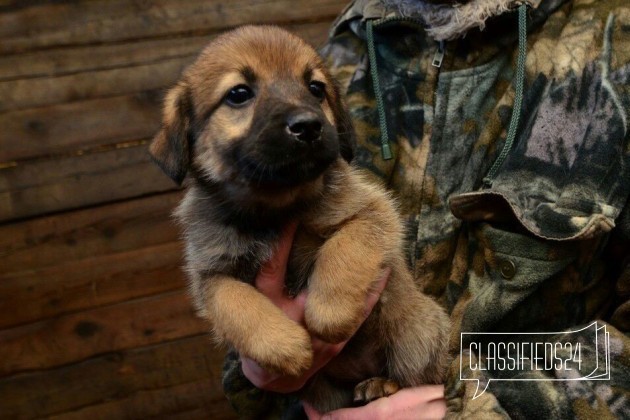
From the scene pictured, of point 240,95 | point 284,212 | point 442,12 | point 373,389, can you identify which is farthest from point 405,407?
point 442,12

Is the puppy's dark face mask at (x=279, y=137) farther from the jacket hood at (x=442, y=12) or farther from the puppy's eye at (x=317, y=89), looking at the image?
the jacket hood at (x=442, y=12)

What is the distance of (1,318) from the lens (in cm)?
332

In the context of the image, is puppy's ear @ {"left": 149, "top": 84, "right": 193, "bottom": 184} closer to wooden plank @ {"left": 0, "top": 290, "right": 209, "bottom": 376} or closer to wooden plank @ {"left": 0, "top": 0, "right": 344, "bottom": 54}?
wooden plank @ {"left": 0, "top": 0, "right": 344, "bottom": 54}

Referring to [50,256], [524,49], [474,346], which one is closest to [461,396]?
[474,346]

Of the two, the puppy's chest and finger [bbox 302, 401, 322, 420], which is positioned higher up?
the puppy's chest

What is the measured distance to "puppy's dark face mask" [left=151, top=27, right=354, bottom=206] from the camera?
6.51 feet

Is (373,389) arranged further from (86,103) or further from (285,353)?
(86,103)

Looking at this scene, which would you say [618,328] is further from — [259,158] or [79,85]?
[79,85]

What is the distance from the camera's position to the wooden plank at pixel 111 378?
343 centimetres

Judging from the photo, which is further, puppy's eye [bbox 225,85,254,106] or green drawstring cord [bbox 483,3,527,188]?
puppy's eye [bbox 225,85,254,106]

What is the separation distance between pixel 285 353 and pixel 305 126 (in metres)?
0.65

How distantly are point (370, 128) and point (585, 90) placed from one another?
81 centimetres

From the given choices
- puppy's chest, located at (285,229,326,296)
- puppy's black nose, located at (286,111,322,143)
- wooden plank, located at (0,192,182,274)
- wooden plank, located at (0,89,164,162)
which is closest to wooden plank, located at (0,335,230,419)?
wooden plank, located at (0,192,182,274)

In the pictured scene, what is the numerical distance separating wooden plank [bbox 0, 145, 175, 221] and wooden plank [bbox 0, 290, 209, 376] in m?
0.58
